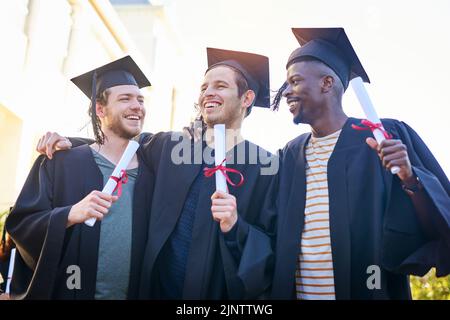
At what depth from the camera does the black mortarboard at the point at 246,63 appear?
3037mm

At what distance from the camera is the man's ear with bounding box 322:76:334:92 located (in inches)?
107

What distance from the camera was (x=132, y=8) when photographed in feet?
38.2

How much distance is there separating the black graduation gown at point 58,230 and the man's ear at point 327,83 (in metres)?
1.16

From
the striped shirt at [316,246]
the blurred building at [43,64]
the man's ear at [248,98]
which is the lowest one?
the striped shirt at [316,246]

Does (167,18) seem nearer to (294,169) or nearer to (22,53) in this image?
(22,53)

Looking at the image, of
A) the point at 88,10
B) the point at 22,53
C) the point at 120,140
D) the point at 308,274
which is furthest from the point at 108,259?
the point at 88,10

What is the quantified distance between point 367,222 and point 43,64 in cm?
622

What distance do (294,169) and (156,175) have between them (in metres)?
0.80

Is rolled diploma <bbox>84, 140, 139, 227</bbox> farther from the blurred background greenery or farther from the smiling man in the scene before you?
the blurred background greenery

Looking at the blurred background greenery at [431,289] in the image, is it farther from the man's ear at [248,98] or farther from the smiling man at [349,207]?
the smiling man at [349,207]

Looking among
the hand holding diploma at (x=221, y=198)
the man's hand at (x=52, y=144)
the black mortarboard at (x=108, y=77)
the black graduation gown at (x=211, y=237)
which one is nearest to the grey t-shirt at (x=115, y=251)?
the black graduation gown at (x=211, y=237)

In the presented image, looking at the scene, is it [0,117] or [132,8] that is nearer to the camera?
[0,117]

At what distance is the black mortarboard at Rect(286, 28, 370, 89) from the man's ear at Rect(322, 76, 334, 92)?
7 centimetres
